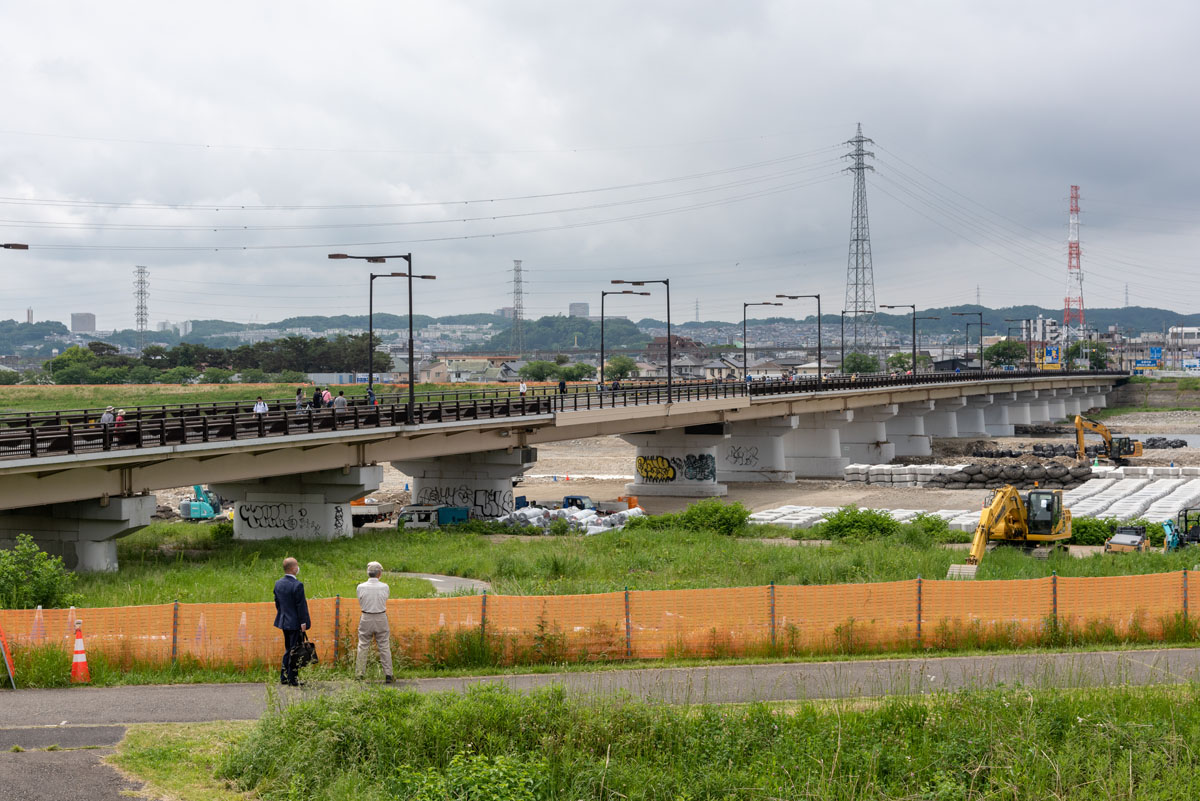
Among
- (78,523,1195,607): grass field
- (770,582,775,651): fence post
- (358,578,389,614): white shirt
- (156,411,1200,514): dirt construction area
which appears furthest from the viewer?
(156,411,1200,514): dirt construction area

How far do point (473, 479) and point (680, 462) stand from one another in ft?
66.8

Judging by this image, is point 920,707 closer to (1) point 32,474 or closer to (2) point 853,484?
(1) point 32,474

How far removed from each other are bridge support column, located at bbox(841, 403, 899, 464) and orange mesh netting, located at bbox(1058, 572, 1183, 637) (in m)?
77.7

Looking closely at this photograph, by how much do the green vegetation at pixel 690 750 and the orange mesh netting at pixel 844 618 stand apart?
13.4 feet

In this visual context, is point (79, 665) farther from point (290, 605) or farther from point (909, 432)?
point (909, 432)

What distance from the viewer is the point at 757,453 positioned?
262 ft

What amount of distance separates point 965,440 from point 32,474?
345ft

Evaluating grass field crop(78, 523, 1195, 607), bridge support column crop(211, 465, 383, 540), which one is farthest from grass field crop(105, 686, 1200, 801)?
bridge support column crop(211, 465, 383, 540)

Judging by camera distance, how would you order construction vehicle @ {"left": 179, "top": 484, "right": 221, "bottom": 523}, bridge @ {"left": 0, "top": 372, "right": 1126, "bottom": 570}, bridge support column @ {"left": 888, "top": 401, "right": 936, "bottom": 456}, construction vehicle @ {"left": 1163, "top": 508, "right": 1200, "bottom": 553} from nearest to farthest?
bridge @ {"left": 0, "top": 372, "right": 1126, "bottom": 570} < construction vehicle @ {"left": 1163, "top": 508, "right": 1200, "bottom": 553} < construction vehicle @ {"left": 179, "top": 484, "right": 221, "bottom": 523} < bridge support column @ {"left": 888, "top": 401, "right": 936, "bottom": 456}

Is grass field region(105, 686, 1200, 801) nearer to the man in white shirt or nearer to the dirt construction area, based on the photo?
the man in white shirt

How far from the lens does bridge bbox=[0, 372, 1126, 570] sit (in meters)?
33.3

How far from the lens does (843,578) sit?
2733 centimetres

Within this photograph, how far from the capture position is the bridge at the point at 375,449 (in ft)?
109

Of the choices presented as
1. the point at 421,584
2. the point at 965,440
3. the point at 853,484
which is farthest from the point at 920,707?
the point at 965,440
